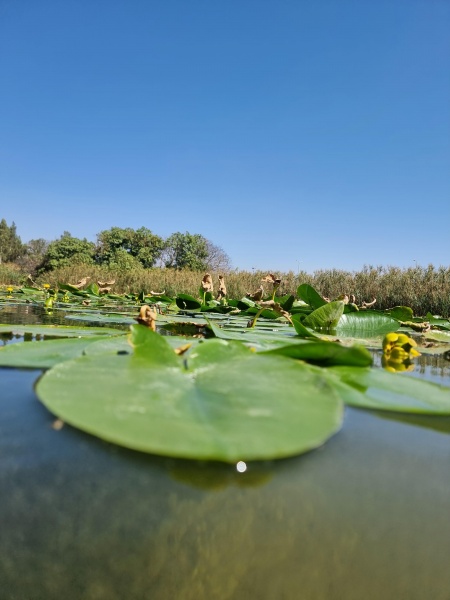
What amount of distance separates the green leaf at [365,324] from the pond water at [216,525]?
921mm

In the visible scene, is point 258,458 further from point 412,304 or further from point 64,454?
point 412,304

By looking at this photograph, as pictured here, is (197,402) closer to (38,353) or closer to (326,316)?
(38,353)

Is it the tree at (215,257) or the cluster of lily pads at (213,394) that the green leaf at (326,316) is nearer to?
the cluster of lily pads at (213,394)

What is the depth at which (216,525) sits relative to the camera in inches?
7.1

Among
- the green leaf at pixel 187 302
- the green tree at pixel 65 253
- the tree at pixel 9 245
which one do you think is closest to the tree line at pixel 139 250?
the green tree at pixel 65 253

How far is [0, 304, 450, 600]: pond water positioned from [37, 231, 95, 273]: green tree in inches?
804

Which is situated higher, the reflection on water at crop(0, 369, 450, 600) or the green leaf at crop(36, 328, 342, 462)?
the green leaf at crop(36, 328, 342, 462)

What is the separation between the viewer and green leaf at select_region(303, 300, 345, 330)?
1.11 metres

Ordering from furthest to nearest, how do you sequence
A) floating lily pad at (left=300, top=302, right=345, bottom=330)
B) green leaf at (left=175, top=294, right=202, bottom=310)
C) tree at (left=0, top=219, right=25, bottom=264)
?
1. tree at (left=0, top=219, right=25, bottom=264)
2. green leaf at (left=175, top=294, right=202, bottom=310)
3. floating lily pad at (left=300, top=302, right=345, bottom=330)

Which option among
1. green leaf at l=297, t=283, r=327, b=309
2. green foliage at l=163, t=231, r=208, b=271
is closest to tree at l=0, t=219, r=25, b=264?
green foliage at l=163, t=231, r=208, b=271

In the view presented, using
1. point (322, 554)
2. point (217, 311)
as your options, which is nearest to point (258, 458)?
point (322, 554)

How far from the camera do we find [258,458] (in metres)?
0.22

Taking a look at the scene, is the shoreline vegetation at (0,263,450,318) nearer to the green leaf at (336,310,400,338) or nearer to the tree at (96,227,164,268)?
the green leaf at (336,310,400,338)

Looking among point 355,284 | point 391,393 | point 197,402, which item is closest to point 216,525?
point 197,402
